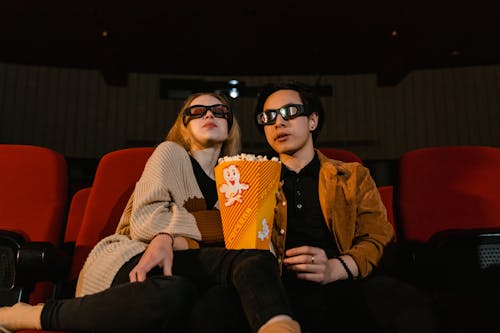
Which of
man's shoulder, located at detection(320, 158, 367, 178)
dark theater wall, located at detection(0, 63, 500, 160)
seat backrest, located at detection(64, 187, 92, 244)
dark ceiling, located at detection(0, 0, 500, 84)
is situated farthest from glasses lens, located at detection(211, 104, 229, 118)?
dark theater wall, located at detection(0, 63, 500, 160)

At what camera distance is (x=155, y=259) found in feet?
3.09

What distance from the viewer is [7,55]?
500cm

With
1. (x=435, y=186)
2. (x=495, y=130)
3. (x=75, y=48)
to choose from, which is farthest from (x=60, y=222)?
(x=495, y=130)

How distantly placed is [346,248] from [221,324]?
46cm

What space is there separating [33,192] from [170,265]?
66 centimetres

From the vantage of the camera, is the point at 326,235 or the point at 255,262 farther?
the point at 326,235

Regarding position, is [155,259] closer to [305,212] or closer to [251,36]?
[305,212]

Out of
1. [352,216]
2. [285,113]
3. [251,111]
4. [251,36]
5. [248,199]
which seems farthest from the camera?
[251,111]

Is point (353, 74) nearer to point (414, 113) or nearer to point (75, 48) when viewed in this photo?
point (414, 113)

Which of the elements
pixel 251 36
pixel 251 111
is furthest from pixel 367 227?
pixel 251 111

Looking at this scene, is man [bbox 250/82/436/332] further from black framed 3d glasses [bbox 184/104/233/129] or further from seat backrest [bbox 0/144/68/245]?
seat backrest [bbox 0/144/68/245]

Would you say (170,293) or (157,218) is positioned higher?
(157,218)

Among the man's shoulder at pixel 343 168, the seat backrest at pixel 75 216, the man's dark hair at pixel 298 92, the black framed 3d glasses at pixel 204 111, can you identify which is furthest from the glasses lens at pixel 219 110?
the seat backrest at pixel 75 216

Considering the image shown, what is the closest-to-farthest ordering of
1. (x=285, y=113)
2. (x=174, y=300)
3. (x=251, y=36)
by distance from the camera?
(x=174, y=300), (x=285, y=113), (x=251, y=36)
